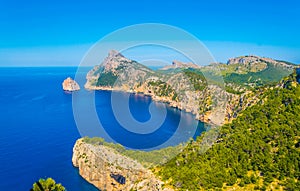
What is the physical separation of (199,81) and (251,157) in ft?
205

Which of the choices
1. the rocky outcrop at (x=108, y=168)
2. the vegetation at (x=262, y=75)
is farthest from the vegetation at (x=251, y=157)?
the vegetation at (x=262, y=75)

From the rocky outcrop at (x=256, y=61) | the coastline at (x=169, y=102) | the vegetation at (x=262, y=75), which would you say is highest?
the rocky outcrop at (x=256, y=61)

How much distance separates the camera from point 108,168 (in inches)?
1344

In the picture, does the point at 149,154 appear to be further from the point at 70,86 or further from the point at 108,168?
the point at 70,86

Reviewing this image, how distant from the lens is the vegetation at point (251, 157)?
24.3 m

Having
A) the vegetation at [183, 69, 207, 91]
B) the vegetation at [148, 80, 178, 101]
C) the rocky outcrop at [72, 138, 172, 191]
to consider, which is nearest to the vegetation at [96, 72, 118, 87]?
the vegetation at [148, 80, 178, 101]

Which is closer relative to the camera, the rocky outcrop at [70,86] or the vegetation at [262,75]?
the vegetation at [262,75]

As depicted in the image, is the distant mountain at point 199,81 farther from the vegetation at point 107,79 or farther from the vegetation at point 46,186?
the vegetation at point 46,186

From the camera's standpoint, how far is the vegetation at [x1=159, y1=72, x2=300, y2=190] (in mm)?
24281

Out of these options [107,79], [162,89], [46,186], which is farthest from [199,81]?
[46,186]

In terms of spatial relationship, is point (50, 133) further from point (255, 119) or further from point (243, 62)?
point (243, 62)

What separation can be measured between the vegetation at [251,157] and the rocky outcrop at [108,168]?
177 inches

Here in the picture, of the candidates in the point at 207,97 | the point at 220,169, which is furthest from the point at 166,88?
the point at 220,169

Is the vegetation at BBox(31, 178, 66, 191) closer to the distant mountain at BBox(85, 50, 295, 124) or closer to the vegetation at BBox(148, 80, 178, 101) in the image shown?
the distant mountain at BBox(85, 50, 295, 124)
